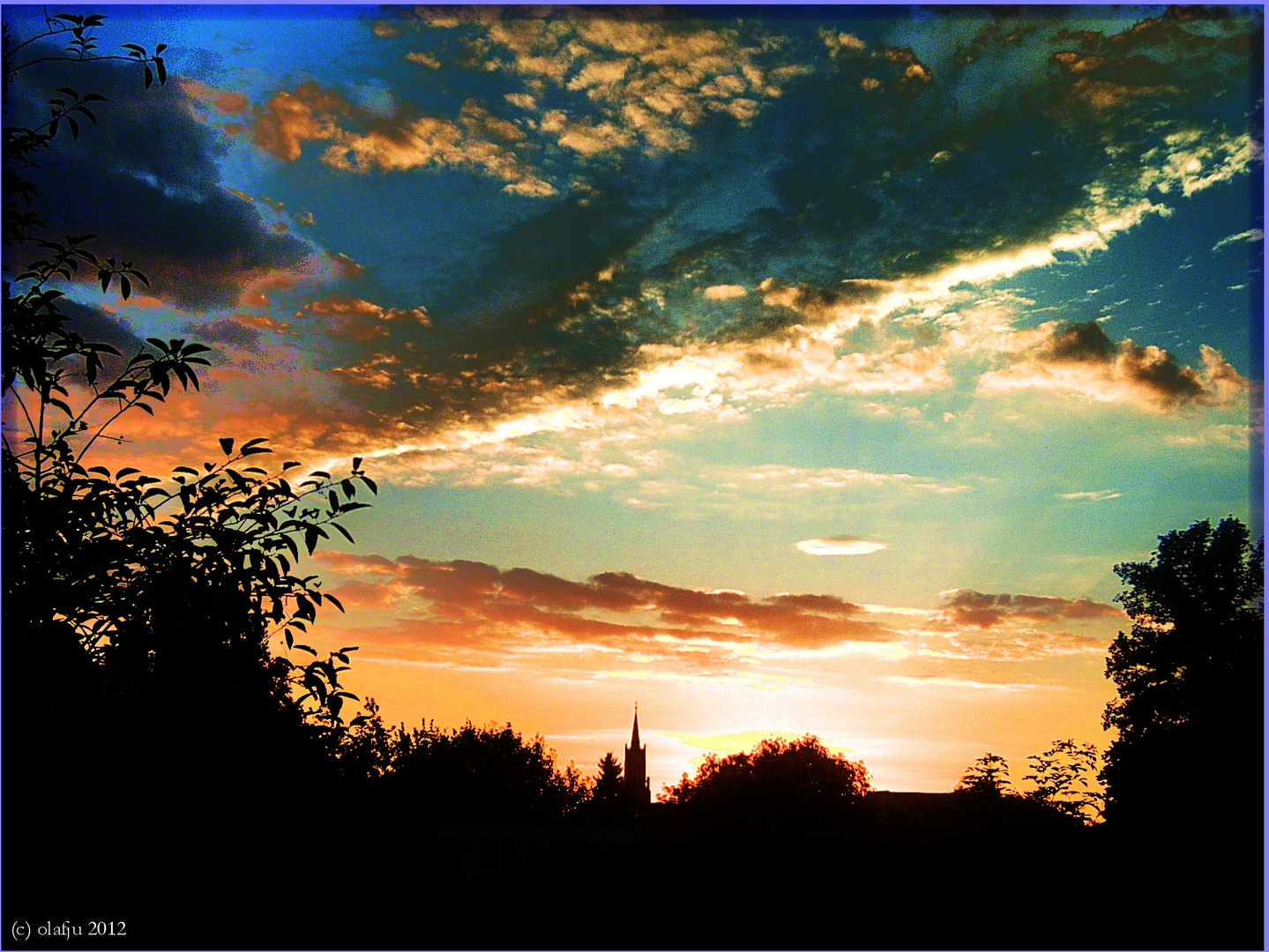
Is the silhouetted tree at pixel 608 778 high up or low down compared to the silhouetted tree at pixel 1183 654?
down

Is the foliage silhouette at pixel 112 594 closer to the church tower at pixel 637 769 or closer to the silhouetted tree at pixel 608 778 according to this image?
the silhouetted tree at pixel 608 778

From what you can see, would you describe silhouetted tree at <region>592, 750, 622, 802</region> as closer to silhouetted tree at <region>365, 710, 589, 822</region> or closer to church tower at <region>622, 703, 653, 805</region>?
silhouetted tree at <region>365, 710, 589, 822</region>

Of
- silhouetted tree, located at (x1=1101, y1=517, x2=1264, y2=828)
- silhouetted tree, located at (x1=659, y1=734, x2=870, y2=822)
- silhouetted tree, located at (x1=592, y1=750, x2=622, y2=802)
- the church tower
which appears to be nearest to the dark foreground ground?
silhouetted tree, located at (x1=1101, y1=517, x2=1264, y2=828)

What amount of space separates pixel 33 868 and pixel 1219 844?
15.5 meters

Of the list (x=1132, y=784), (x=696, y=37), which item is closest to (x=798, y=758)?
(x=1132, y=784)

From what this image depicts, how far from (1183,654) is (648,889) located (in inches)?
1102

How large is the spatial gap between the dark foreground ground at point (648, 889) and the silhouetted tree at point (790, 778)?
5038cm

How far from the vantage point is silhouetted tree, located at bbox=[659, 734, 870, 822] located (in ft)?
217

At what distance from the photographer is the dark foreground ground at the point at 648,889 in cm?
586

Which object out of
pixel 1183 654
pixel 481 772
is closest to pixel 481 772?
pixel 481 772

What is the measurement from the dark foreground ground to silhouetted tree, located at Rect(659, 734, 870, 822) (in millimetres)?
50379

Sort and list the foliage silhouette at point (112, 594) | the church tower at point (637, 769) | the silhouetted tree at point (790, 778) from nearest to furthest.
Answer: the foliage silhouette at point (112, 594)
the silhouetted tree at point (790, 778)
the church tower at point (637, 769)

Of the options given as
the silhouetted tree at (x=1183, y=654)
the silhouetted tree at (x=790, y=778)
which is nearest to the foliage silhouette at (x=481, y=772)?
the silhouetted tree at (x=790, y=778)

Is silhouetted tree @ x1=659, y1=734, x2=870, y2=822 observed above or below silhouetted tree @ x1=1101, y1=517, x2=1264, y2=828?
below
